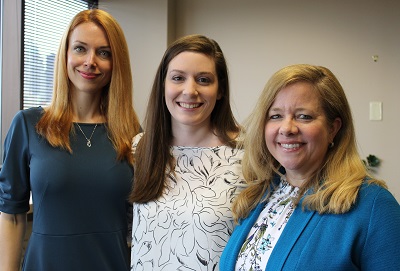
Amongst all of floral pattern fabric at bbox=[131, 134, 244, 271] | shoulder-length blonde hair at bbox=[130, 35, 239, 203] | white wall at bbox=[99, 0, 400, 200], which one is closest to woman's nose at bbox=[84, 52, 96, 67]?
shoulder-length blonde hair at bbox=[130, 35, 239, 203]

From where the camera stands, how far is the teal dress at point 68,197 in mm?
1589

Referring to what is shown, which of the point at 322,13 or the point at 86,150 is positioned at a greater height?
the point at 322,13

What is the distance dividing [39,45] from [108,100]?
Answer: 1.72m

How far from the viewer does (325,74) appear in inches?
49.4

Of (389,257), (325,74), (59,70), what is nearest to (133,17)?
(59,70)

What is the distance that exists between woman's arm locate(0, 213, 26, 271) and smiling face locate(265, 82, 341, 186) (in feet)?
3.64

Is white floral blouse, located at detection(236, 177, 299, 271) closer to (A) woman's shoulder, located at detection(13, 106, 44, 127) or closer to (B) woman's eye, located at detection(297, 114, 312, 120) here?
(B) woman's eye, located at detection(297, 114, 312, 120)

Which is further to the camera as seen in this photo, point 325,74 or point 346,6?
point 346,6

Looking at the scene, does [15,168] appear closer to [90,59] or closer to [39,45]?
[90,59]

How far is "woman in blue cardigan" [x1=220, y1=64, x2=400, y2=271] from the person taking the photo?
3.52 ft

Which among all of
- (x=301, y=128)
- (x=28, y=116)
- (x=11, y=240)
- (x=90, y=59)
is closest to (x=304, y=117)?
(x=301, y=128)

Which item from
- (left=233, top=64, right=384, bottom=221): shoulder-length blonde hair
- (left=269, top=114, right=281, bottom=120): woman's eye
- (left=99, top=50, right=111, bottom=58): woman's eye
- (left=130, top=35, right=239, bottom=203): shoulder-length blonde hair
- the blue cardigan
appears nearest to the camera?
the blue cardigan

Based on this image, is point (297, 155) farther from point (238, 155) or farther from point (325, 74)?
point (238, 155)

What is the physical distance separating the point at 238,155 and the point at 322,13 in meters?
2.34
